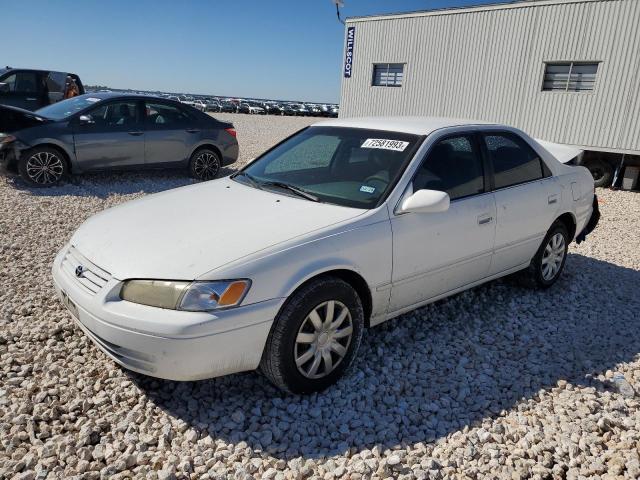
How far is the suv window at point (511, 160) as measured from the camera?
13.6ft

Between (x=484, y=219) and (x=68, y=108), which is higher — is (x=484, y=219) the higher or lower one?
the lower one

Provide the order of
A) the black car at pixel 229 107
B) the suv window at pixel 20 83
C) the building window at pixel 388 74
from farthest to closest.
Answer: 1. the black car at pixel 229 107
2. the building window at pixel 388 74
3. the suv window at pixel 20 83

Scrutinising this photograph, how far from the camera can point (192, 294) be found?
8.37 ft

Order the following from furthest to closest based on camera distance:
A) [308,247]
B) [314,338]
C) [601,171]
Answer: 1. [601,171]
2. [314,338]
3. [308,247]

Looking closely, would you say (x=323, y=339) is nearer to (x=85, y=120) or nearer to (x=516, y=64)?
(x=85, y=120)

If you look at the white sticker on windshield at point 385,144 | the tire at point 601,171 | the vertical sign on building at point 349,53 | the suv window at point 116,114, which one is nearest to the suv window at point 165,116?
the suv window at point 116,114

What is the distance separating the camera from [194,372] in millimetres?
2598

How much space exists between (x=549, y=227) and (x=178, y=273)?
11.5ft

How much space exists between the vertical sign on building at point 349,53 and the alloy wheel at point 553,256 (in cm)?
1363

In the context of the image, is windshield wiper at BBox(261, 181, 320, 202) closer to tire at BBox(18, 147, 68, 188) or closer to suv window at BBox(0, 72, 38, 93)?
tire at BBox(18, 147, 68, 188)

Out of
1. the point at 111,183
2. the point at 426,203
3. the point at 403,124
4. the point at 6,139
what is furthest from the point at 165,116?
the point at 426,203

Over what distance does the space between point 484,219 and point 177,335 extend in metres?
2.46

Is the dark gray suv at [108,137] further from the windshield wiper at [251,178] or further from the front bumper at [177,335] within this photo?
the front bumper at [177,335]

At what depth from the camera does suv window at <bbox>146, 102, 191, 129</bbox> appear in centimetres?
904
